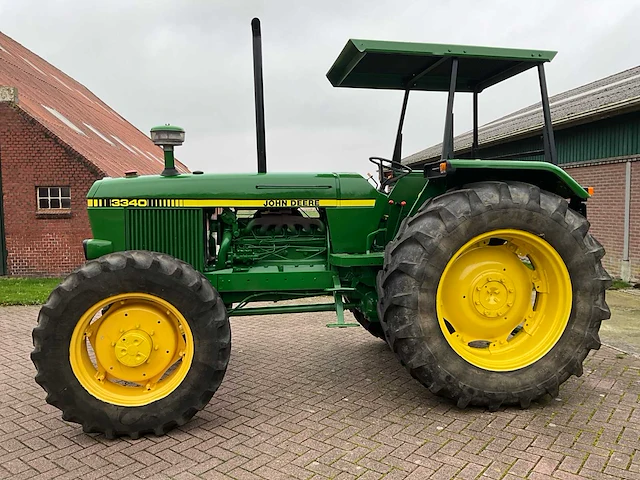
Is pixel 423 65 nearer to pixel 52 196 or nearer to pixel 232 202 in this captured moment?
pixel 232 202

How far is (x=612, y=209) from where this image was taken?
33.1 ft

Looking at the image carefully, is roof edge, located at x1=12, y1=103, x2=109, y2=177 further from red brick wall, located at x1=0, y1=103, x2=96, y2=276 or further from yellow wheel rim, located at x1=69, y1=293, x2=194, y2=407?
yellow wheel rim, located at x1=69, y1=293, x2=194, y2=407

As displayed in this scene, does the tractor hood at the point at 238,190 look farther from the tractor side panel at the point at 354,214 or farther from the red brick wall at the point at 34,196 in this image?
the red brick wall at the point at 34,196

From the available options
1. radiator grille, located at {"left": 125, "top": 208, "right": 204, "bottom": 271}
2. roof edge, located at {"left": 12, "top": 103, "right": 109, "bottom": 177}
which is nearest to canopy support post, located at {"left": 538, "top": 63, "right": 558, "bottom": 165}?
radiator grille, located at {"left": 125, "top": 208, "right": 204, "bottom": 271}

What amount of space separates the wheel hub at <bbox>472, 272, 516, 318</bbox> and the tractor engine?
1.29 metres

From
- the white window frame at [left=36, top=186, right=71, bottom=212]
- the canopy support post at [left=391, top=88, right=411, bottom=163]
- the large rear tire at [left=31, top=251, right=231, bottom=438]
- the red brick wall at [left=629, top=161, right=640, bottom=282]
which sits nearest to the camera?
the large rear tire at [left=31, top=251, right=231, bottom=438]

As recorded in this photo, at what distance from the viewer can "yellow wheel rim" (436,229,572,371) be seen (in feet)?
12.9

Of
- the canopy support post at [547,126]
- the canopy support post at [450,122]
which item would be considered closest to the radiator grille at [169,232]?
the canopy support post at [450,122]

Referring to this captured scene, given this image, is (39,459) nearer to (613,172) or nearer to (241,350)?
(241,350)

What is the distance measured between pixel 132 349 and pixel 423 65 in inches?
127

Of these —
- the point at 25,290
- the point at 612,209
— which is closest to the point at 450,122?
the point at 612,209

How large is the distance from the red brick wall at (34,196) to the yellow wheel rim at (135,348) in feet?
30.7

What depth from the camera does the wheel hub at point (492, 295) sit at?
3988mm

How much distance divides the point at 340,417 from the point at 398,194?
73.9 inches
